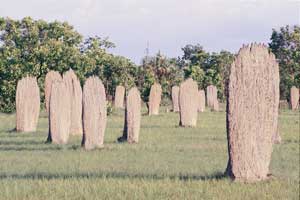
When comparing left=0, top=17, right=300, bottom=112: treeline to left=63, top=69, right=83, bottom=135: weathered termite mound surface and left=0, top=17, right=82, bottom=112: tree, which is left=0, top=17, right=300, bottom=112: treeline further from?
left=63, top=69, right=83, bottom=135: weathered termite mound surface

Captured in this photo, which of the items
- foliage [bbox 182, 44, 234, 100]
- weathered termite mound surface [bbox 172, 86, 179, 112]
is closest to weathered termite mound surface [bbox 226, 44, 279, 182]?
weathered termite mound surface [bbox 172, 86, 179, 112]

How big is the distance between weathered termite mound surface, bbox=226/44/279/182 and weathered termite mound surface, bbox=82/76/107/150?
32.1ft

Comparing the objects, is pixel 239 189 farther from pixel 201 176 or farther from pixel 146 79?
pixel 146 79

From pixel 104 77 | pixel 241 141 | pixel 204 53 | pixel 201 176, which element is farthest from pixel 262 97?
pixel 204 53

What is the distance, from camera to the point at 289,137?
30.9 meters

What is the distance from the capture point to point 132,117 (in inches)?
1142

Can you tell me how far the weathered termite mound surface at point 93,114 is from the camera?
25.7 m

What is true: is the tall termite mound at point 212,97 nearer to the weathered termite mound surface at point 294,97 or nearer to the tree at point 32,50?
the weathered termite mound surface at point 294,97

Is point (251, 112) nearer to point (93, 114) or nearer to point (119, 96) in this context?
point (93, 114)

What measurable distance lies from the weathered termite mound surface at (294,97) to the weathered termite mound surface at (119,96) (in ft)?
49.4

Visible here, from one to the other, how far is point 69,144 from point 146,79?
37842 millimetres

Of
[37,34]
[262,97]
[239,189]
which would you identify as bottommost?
[239,189]

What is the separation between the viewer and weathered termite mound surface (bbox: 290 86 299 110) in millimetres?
64325

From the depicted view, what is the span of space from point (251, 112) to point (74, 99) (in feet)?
56.1
